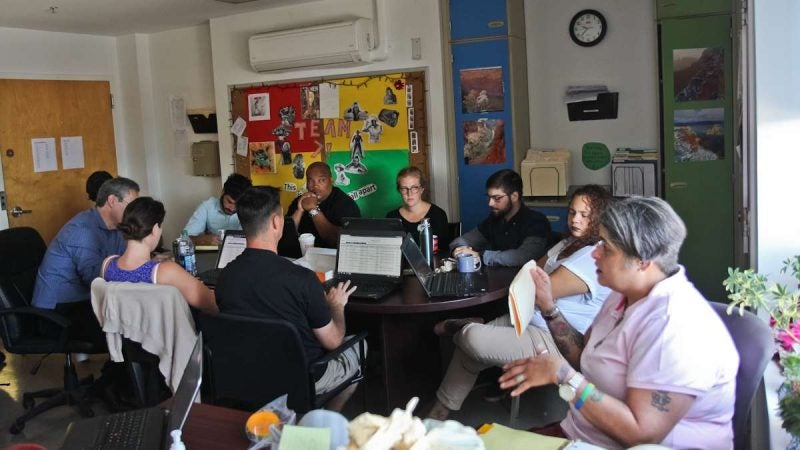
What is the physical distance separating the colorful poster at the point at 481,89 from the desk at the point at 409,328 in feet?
6.29

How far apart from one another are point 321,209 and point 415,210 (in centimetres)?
74

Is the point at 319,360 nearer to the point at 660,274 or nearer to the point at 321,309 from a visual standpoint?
the point at 321,309

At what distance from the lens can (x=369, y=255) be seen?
11.4 feet

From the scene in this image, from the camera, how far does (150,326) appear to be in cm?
310

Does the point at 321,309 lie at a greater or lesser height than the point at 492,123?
lesser

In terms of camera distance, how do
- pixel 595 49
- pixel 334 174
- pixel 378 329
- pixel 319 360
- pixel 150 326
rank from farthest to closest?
pixel 334 174 → pixel 595 49 → pixel 378 329 → pixel 150 326 → pixel 319 360

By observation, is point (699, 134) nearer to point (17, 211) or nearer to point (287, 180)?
point (287, 180)

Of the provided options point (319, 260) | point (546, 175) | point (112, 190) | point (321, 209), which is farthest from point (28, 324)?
point (546, 175)

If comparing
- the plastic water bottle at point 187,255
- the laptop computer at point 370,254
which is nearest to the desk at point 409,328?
the laptop computer at point 370,254

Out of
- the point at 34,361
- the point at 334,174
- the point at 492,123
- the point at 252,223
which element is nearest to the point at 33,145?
the point at 34,361

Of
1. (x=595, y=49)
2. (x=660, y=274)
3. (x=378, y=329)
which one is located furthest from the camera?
(x=595, y=49)

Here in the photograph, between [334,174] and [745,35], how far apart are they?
359 centimetres

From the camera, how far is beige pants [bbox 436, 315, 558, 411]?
3096 millimetres

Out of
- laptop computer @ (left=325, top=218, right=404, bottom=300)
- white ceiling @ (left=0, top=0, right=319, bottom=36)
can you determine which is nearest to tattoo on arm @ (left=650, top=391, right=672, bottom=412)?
laptop computer @ (left=325, top=218, right=404, bottom=300)
